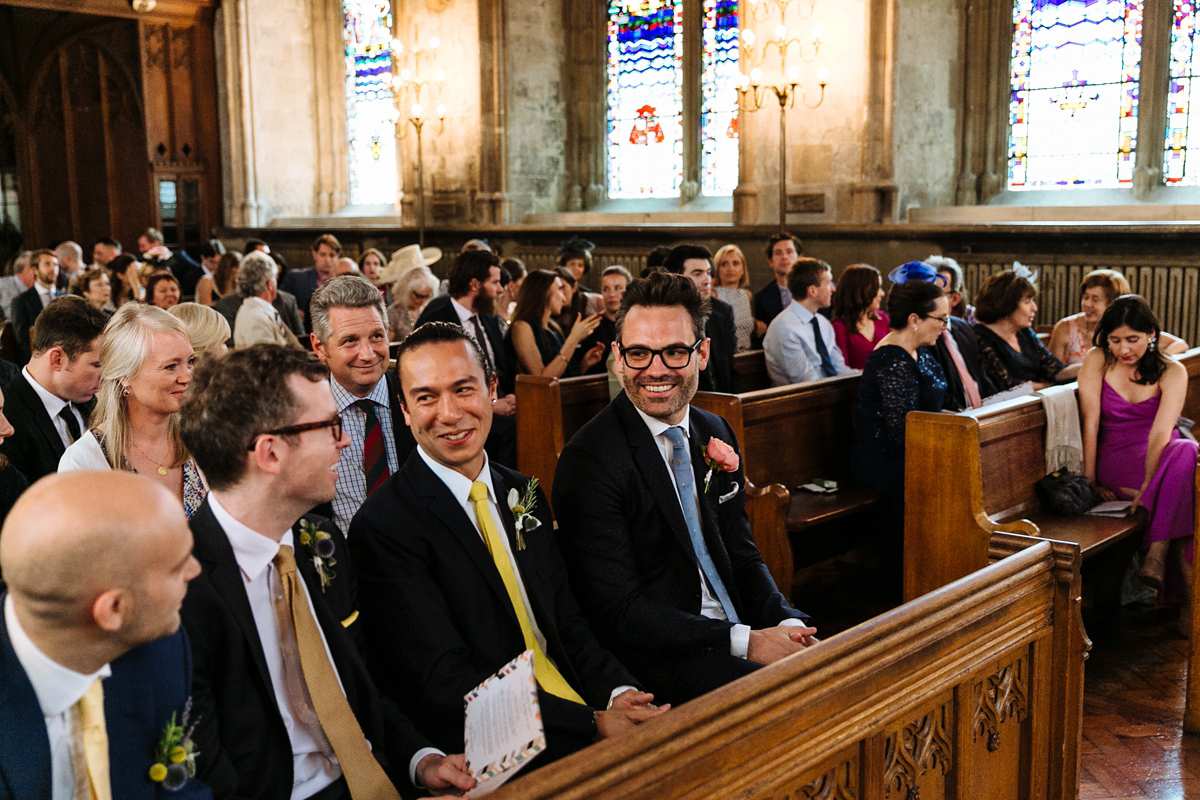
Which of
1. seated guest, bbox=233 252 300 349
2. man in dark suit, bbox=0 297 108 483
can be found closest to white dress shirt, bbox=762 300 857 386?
seated guest, bbox=233 252 300 349

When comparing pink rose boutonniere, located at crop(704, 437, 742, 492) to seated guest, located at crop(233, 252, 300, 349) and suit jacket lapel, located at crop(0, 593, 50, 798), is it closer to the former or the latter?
suit jacket lapel, located at crop(0, 593, 50, 798)

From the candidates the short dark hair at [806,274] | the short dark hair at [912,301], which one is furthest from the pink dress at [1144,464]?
the short dark hair at [806,274]

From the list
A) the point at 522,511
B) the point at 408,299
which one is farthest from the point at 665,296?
the point at 408,299

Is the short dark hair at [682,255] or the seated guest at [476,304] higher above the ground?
the short dark hair at [682,255]

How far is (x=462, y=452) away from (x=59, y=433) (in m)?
1.80

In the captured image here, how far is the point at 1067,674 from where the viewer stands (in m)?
2.36

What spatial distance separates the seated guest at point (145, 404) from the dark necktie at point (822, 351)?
361 centimetres

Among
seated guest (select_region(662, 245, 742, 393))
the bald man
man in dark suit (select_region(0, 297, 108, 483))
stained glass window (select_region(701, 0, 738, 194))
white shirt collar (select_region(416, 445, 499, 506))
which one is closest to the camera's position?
the bald man

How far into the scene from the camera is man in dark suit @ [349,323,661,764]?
197 cm

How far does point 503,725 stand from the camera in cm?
154

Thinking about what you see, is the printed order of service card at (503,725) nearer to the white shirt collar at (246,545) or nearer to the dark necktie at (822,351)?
the white shirt collar at (246,545)

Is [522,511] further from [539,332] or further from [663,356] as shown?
[539,332]

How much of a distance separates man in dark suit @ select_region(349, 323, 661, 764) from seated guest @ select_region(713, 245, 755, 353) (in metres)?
4.47

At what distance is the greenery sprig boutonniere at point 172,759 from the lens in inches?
53.4
